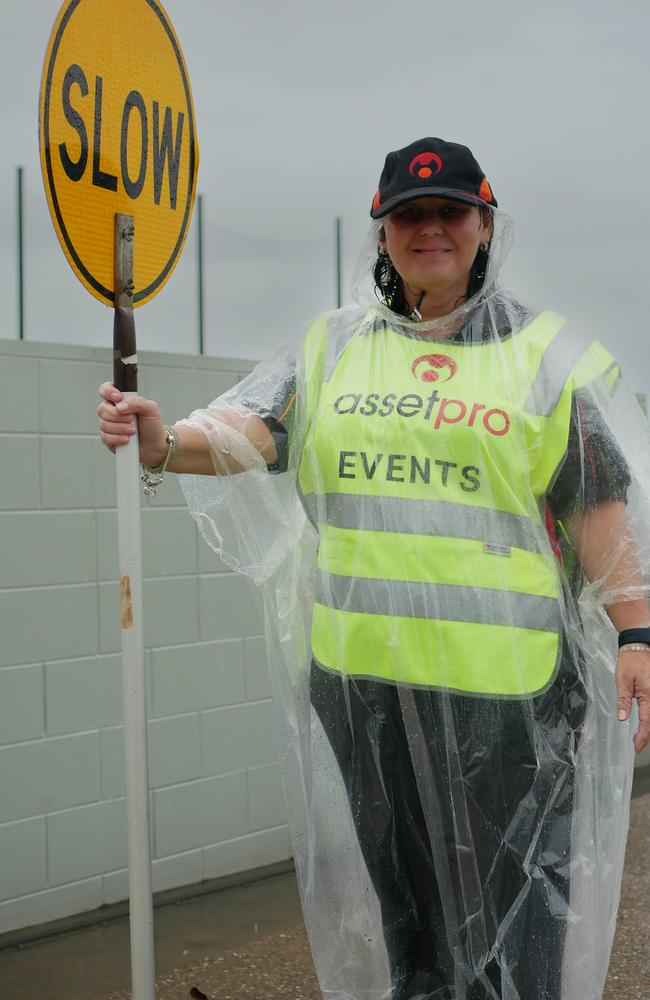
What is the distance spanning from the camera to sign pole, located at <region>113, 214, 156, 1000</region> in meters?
1.95

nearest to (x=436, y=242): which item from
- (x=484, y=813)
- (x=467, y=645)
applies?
(x=467, y=645)

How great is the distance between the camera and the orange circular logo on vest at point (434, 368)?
85.5 inches

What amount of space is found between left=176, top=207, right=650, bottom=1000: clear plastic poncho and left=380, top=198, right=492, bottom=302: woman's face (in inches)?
2.4

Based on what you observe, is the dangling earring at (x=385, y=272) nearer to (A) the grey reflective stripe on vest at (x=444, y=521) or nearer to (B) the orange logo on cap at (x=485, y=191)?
(B) the orange logo on cap at (x=485, y=191)

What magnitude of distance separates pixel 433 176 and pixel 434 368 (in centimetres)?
34

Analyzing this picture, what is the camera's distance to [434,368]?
7.18 ft

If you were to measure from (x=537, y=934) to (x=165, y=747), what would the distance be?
6.78 ft

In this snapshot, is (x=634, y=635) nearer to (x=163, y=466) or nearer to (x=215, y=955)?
(x=163, y=466)

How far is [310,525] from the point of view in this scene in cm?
241

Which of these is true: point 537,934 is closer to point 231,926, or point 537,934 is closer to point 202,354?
point 231,926

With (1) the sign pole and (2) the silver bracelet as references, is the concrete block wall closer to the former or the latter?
(2) the silver bracelet

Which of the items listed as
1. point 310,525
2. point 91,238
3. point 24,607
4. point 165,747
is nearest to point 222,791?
point 165,747

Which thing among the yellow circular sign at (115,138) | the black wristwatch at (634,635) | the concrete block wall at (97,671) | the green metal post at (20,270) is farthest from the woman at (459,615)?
the green metal post at (20,270)

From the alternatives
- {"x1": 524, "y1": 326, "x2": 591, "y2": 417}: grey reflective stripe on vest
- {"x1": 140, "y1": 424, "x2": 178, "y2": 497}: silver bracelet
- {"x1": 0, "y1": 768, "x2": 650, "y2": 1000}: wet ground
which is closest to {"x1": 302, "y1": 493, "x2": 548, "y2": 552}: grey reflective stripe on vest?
{"x1": 524, "y1": 326, "x2": 591, "y2": 417}: grey reflective stripe on vest
